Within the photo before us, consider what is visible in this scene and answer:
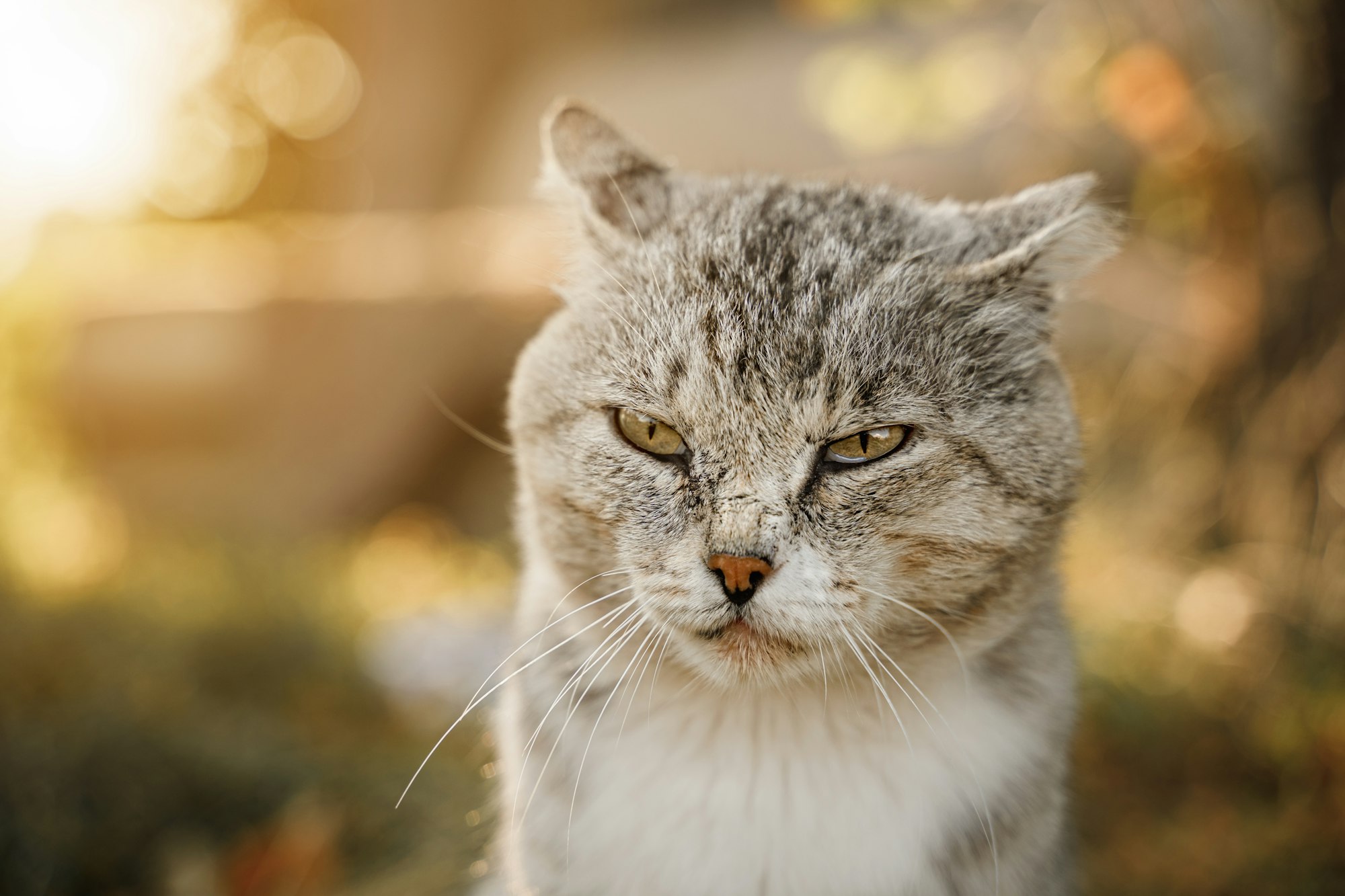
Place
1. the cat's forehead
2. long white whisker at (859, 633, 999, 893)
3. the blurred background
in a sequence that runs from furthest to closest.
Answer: the blurred background, long white whisker at (859, 633, 999, 893), the cat's forehead

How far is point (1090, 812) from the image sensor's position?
2.98 m

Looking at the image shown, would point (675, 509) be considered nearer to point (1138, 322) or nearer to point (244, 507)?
point (1138, 322)

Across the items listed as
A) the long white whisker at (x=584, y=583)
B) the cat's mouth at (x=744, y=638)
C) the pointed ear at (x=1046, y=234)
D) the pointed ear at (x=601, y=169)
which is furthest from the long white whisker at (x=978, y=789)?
the pointed ear at (x=601, y=169)

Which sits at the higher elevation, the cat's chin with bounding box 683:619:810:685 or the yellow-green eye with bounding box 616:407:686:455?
the yellow-green eye with bounding box 616:407:686:455

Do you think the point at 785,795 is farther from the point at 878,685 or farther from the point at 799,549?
the point at 799,549

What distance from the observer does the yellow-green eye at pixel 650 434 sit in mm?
1628

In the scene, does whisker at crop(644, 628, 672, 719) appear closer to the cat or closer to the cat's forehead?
the cat

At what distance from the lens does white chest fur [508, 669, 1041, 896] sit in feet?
5.38

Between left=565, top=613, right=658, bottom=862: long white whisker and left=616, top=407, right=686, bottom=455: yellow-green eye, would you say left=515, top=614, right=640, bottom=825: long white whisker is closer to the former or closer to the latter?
left=565, top=613, right=658, bottom=862: long white whisker

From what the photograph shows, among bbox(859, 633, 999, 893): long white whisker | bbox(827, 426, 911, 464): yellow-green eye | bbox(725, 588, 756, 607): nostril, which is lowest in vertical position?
bbox(859, 633, 999, 893): long white whisker

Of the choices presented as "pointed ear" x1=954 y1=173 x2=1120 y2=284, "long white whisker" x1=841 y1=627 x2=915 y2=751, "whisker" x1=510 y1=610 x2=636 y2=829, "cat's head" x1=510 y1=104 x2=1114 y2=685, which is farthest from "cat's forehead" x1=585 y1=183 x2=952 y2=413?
"whisker" x1=510 y1=610 x2=636 y2=829

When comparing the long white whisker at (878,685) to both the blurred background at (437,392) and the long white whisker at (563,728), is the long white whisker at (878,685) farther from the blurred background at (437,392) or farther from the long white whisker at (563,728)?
the blurred background at (437,392)

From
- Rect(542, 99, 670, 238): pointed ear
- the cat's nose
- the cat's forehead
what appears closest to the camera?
the cat's nose

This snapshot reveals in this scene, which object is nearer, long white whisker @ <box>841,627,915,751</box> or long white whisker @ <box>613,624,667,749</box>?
long white whisker @ <box>841,627,915,751</box>
